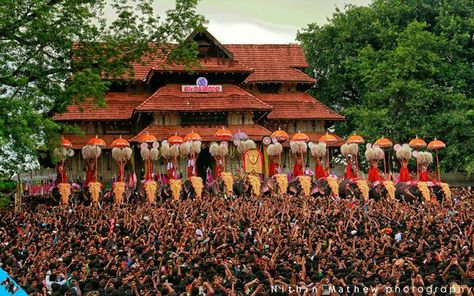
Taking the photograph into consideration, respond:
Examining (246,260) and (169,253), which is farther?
(169,253)

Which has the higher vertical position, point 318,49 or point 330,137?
point 318,49

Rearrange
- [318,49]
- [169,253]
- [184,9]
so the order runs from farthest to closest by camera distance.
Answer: [318,49] → [184,9] → [169,253]

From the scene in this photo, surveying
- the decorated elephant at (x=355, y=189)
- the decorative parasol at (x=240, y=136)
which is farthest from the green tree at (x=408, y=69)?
the decorated elephant at (x=355, y=189)

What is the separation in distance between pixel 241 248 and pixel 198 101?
22.0m

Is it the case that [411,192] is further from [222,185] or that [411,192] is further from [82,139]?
[82,139]

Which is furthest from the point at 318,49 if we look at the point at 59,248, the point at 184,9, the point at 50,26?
the point at 59,248

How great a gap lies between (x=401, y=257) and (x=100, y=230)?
9332mm

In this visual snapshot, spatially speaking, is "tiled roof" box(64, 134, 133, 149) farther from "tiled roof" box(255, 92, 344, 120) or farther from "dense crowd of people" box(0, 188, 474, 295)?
"dense crowd of people" box(0, 188, 474, 295)

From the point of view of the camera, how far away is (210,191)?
109ft

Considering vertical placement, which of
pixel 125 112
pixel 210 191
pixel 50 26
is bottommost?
pixel 210 191

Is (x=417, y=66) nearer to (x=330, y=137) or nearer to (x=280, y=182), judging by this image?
(x=330, y=137)

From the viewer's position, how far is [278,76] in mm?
46812

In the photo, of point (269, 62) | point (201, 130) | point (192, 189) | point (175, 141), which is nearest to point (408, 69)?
point (269, 62)

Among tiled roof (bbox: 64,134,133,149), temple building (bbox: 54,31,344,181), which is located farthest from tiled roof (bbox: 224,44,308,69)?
tiled roof (bbox: 64,134,133,149)
